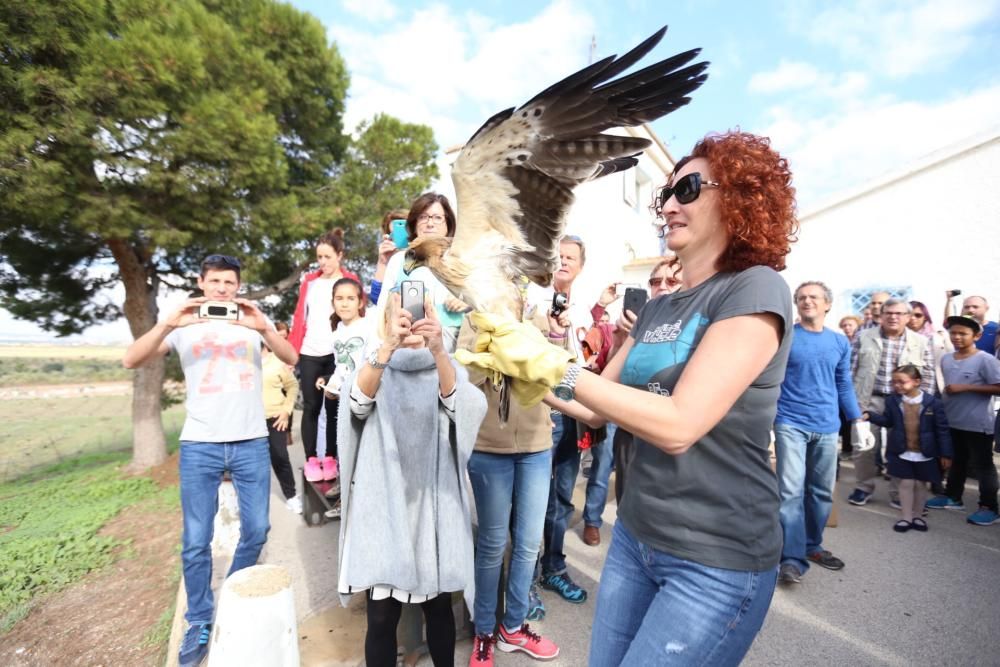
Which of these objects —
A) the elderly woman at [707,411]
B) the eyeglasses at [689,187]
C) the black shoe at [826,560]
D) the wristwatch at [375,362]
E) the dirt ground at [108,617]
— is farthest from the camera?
the black shoe at [826,560]

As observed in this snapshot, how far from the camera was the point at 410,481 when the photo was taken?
1993 millimetres

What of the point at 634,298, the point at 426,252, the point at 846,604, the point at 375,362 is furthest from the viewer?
the point at 846,604

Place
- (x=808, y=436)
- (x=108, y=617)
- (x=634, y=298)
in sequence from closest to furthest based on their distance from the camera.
Result: (x=634, y=298) → (x=108, y=617) → (x=808, y=436)

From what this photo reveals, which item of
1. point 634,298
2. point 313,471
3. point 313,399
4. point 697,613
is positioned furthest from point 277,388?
point 697,613

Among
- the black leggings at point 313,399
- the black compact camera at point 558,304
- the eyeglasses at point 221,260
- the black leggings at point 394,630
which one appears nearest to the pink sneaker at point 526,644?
the black leggings at point 394,630

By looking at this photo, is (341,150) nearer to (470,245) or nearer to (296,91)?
(296,91)

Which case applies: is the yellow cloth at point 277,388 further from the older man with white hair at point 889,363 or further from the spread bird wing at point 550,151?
the older man with white hair at point 889,363

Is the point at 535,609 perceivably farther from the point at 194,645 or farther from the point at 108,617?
the point at 108,617

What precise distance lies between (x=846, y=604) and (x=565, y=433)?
219 centimetres

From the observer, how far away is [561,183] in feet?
6.41

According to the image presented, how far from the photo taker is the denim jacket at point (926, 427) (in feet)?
13.8

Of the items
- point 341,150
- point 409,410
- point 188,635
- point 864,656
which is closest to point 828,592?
point 864,656

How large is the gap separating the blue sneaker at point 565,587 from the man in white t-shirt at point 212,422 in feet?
6.35

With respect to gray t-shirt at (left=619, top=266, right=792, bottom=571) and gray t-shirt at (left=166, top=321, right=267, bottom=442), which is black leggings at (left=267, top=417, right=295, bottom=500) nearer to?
gray t-shirt at (left=166, top=321, right=267, bottom=442)
